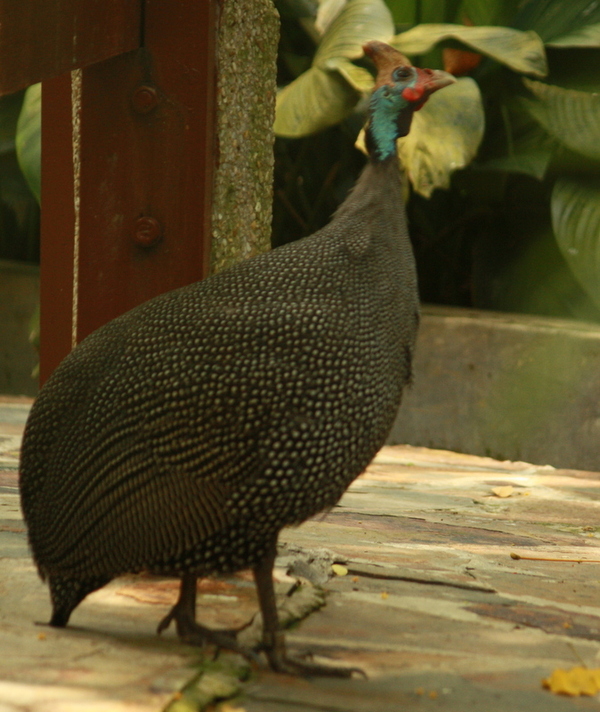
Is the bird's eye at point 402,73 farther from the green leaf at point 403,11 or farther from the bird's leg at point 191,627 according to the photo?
the green leaf at point 403,11

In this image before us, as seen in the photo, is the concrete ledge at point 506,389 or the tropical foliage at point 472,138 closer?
the concrete ledge at point 506,389

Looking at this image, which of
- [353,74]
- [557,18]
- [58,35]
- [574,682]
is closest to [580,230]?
[557,18]

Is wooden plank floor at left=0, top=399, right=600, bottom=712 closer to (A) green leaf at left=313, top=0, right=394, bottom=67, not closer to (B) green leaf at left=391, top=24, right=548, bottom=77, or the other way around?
(B) green leaf at left=391, top=24, right=548, bottom=77

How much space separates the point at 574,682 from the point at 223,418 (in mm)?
923

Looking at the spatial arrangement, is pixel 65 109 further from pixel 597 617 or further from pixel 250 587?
pixel 597 617

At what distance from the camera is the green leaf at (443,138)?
539 centimetres

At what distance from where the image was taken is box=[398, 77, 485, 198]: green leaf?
17.7 feet

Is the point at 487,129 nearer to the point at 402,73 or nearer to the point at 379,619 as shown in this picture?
the point at 402,73


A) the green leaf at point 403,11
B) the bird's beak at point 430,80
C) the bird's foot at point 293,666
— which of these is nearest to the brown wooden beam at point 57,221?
the bird's beak at point 430,80

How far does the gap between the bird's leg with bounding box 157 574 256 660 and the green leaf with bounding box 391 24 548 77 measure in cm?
428

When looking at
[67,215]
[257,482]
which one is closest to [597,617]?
[257,482]

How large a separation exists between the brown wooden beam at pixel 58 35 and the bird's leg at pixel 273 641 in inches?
50.3

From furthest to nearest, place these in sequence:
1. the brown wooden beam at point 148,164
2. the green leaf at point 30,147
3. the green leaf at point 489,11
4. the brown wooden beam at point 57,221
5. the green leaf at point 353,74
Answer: the green leaf at point 489,11 → the green leaf at point 30,147 → the green leaf at point 353,74 → the brown wooden beam at point 57,221 → the brown wooden beam at point 148,164

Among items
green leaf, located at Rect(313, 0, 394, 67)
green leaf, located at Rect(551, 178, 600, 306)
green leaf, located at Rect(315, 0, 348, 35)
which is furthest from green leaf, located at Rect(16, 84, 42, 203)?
green leaf, located at Rect(551, 178, 600, 306)
